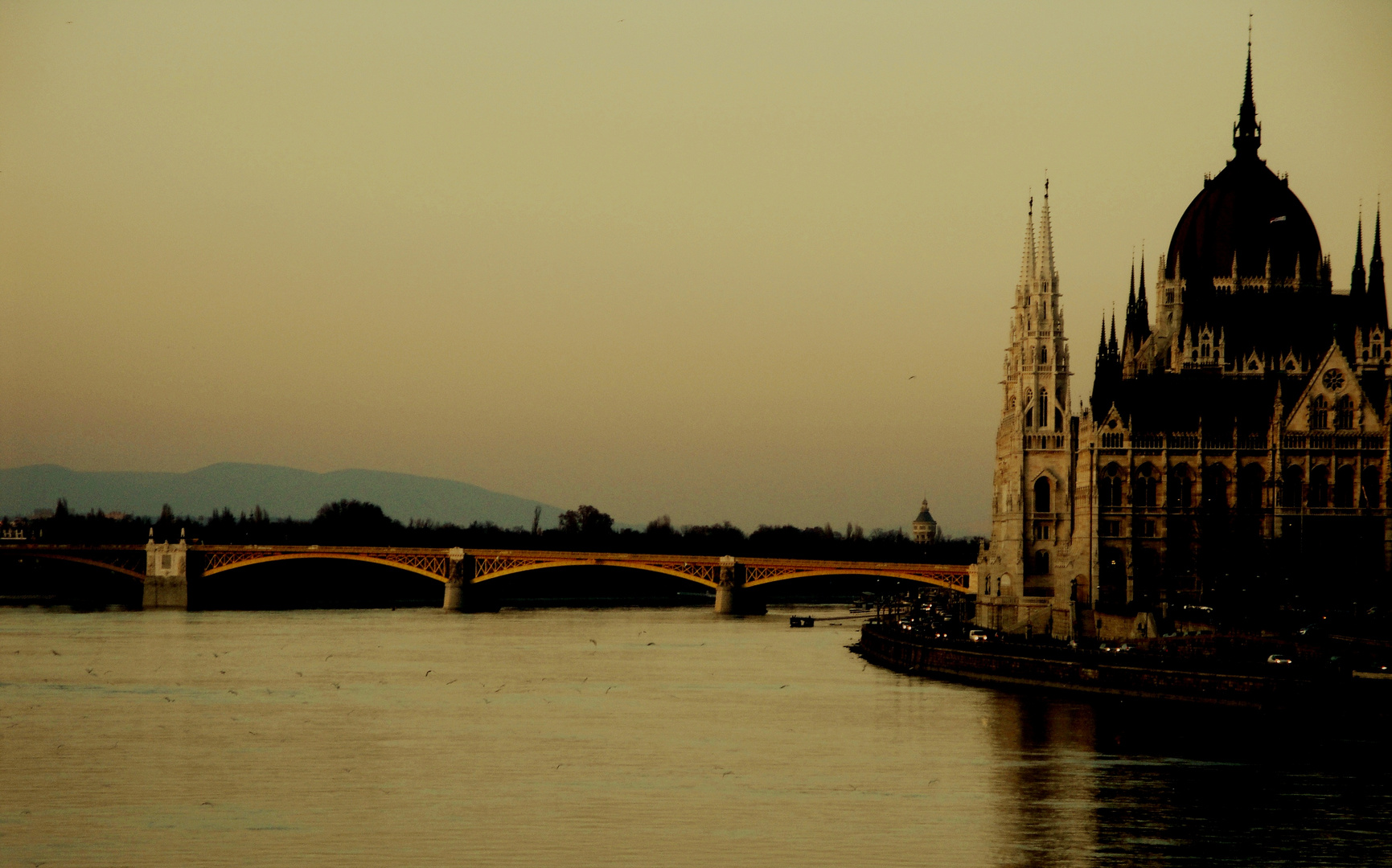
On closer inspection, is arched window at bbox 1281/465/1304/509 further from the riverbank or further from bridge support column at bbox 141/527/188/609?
bridge support column at bbox 141/527/188/609

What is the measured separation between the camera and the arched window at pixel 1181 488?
3551 inches

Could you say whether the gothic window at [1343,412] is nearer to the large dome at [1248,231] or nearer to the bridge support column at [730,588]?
the large dome at [1248,231]

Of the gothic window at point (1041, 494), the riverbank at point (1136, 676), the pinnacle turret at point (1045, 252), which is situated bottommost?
the riverbank at point (1136, 676)

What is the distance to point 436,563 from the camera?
12938cm

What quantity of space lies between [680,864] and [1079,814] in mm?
9507

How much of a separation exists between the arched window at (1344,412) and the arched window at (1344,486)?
6.30 ft

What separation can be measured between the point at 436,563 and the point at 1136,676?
75.8m

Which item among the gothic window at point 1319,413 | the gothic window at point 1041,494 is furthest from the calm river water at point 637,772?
the gothic window at point 1319,413

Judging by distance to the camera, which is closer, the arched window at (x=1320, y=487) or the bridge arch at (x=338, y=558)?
the arched window at (x=1320, y=487)

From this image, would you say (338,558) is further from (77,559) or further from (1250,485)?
(1250,485)

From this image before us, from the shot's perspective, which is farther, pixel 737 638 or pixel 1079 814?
pixel 737 638

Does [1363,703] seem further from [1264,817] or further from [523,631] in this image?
[523,631]

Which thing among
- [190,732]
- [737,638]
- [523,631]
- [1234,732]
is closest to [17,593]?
[523,631]

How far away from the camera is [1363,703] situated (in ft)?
170
